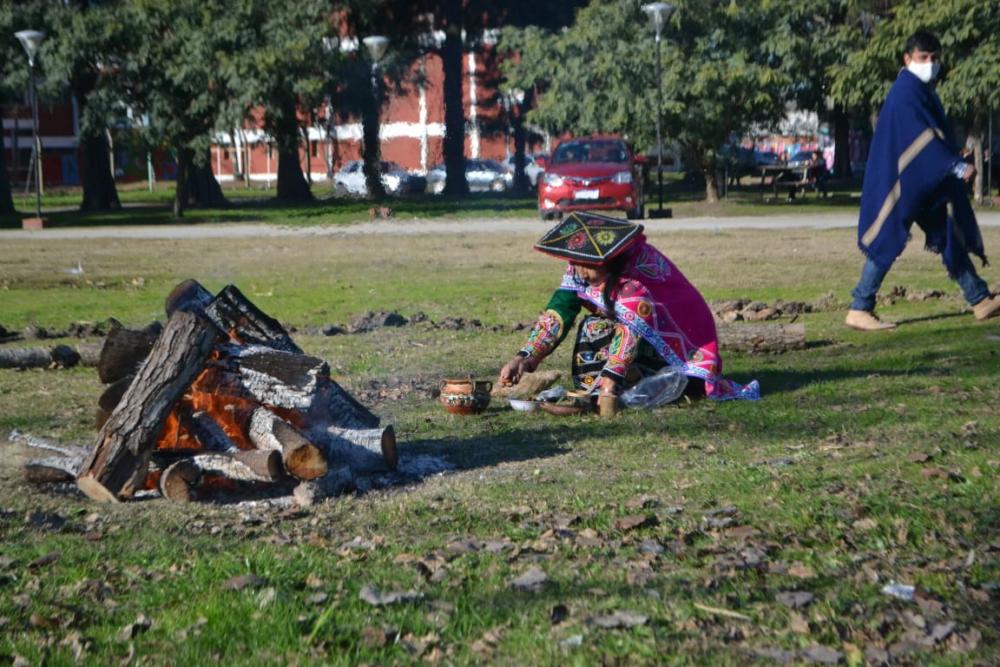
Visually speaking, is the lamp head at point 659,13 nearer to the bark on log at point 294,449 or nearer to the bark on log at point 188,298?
the bark on log at point 188,298

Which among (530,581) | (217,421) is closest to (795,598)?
(530,581)

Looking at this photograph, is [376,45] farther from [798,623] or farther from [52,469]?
→ [798,623]

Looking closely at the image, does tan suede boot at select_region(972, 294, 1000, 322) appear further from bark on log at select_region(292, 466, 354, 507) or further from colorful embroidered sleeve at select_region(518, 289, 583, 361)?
bark on log at select_region(292, 466, 354, 507)

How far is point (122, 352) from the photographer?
6887 mm

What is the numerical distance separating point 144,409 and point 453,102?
4195 centimetres

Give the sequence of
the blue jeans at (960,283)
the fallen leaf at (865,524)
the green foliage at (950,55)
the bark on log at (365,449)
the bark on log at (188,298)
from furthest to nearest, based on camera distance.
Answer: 1. the green foliage at (950,55)
2. the blue jeans at (960,283)
3. the bark on log at (188,298)
4. the bark on log at (365,449)
5. the fallen leaf at (865,524)

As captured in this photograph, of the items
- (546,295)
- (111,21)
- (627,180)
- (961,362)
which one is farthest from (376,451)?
(111,21)

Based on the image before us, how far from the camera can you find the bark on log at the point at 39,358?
10336mm

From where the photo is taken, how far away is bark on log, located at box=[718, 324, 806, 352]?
10.4m

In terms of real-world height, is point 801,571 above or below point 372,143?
below

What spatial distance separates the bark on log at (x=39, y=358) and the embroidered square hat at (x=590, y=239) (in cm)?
427

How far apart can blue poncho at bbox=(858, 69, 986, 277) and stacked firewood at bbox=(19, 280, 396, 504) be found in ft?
17.8

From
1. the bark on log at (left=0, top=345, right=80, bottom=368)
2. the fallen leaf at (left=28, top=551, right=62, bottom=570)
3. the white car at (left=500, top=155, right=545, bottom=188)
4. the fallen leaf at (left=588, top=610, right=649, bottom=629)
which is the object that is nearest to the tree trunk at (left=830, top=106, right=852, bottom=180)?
the white car at (left=500, top=155, right=545, bottom=188)

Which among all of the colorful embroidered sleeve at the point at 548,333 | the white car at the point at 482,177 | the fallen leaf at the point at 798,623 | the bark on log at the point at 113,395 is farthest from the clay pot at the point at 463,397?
the white car at the point at 482,177
